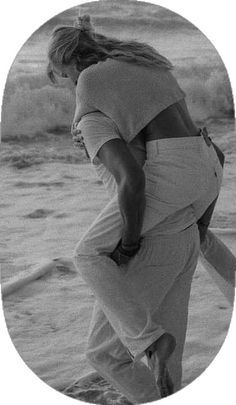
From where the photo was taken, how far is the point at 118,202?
3354mm

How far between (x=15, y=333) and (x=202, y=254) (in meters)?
0.66

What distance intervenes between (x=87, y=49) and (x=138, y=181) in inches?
17.6

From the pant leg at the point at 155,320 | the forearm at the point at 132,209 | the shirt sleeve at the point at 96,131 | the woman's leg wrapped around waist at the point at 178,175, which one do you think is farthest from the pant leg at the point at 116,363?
the shirt sleeve at the point at 96,131

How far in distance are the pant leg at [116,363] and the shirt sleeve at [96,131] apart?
538 mm

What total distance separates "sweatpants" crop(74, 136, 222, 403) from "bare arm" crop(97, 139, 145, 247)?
0.04 m

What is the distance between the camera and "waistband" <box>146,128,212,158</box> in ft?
11.1

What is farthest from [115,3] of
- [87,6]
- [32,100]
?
[32,100]

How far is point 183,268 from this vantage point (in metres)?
3.53

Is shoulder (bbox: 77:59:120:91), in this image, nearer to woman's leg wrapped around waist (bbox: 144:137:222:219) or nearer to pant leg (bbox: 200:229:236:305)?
woman's leg wrapped around waist (bbox: 144:137:222:219)

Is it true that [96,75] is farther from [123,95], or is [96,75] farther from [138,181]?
[138,181]

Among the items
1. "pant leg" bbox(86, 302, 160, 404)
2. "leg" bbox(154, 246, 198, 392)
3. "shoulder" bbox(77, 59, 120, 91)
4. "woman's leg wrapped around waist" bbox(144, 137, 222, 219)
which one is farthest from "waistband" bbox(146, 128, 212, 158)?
"pant leg" bbox(86, 302, 160, 404)

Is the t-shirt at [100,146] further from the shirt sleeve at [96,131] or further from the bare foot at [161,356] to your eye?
the bare foot at [161,356]

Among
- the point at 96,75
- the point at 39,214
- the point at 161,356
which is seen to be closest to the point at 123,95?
the point at 96,75

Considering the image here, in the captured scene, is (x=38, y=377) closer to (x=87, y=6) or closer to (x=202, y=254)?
(x=202, y=254)
